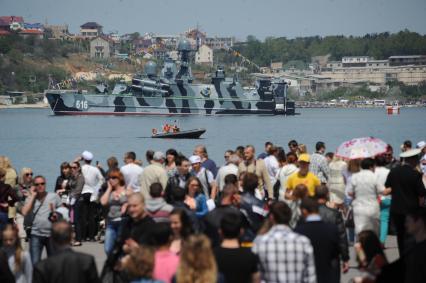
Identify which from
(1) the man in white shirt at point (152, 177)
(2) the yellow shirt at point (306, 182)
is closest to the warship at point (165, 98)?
(1) the man in white shirt at point (152, 177)

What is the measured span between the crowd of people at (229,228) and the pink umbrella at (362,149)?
0.13 m

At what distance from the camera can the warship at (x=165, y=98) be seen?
12450 cm

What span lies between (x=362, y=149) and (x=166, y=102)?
11319 cm

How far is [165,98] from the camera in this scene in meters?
127

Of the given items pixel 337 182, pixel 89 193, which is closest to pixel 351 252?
pixel 337 182

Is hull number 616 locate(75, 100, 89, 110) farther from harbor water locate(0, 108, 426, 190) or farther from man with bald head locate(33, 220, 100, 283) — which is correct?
man with bald head locate(33, 220, 100, 283)

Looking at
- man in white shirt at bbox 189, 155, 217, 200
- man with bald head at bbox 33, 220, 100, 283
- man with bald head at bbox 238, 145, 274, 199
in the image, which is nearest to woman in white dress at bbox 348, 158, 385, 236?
man with bald head at bbox 238, 145, 274, 199

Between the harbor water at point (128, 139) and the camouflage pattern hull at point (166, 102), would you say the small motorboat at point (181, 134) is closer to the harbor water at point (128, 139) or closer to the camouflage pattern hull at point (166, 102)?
the harbor water at point (128, 139)

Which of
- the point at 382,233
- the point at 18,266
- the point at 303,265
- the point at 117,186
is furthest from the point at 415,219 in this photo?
the point at 382,233

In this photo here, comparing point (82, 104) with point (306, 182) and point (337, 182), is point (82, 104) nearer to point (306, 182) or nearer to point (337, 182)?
point (337, 182)

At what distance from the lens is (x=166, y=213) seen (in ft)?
33.5

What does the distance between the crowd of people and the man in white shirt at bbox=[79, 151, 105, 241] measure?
0.37m

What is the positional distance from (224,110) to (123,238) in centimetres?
11925

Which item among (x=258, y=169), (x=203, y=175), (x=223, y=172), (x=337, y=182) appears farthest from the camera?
(x=203, y=175)
